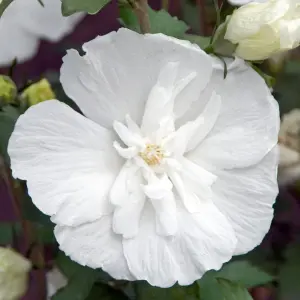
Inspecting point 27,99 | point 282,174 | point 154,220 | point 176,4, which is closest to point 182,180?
point 154,220

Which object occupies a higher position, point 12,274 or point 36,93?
point 36,93

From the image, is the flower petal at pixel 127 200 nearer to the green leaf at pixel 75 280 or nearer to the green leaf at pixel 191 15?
the green leaf at pixel 75 280

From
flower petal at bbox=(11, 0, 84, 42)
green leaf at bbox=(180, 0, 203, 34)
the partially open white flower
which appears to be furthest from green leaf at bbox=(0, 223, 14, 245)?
green leaf at bbox=(180, 0, 203, 34)

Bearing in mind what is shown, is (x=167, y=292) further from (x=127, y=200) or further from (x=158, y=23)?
(x=158, y=23)

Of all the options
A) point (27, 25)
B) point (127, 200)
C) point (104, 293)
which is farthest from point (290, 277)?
point (27, 25)

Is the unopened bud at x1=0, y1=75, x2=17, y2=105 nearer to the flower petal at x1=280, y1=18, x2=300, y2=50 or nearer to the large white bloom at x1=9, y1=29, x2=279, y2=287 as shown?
the large white bloom at x1=9, y1=29, x2=279, y2=287

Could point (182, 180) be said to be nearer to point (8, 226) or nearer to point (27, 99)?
point (27, 99)
